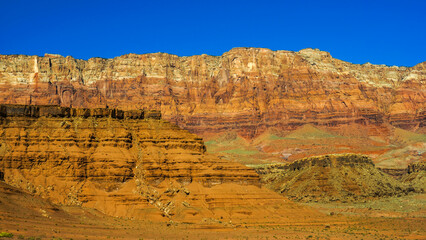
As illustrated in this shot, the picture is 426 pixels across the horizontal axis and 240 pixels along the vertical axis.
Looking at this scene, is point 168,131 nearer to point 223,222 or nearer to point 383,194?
point 223,222

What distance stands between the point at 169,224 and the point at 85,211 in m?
9.79

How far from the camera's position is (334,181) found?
15150cm

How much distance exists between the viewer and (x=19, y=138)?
82.6 m

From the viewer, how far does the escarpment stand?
79.6 meters

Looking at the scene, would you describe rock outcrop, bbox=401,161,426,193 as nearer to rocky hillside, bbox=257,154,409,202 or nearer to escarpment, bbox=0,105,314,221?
rocky hillside, bbox=257,154,409,202

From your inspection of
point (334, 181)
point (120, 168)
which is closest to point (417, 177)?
point (334, 181)

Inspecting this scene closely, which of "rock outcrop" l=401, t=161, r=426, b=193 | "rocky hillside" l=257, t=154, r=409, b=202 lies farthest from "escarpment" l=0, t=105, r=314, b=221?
"rock outcrop" l=401, t=161, r=426, b=193

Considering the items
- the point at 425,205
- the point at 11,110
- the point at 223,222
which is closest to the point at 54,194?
the point at 11,110

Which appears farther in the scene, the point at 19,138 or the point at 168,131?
the point at 168,131

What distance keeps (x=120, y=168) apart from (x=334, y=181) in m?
79.7

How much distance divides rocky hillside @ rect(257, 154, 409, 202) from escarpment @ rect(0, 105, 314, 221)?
5798 centimetres

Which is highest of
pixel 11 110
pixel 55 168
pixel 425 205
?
pixel 11 110

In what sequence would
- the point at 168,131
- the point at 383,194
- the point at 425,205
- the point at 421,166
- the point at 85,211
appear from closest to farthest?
the point at 85,211 → the point at 168,131 → the point at 425,205 → the point at 383,194 → the point at 421,166

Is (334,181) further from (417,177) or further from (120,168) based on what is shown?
(120,168)
